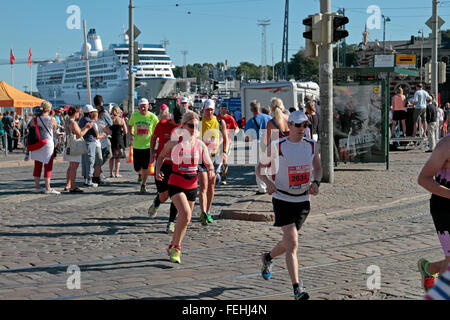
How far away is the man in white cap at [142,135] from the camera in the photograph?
1284 centimetres

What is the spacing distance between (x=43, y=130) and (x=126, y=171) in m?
5.61

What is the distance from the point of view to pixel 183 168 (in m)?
7.47

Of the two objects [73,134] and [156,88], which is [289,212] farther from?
[156,88]

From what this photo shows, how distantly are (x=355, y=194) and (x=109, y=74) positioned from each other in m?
98.2

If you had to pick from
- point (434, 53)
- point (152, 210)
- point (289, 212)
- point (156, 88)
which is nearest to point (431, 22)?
point (434, 53)

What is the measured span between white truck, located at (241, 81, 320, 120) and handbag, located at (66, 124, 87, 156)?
1706 cm

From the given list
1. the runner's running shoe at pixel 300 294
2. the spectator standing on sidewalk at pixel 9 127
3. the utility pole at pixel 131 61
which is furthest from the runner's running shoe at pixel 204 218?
the spectator standing on sidewalk at pixel 9 127

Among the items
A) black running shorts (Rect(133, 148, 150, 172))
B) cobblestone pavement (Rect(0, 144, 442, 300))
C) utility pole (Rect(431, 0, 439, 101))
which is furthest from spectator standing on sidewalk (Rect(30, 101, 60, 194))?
utility pole (Rect(431, 0, 439, 101))

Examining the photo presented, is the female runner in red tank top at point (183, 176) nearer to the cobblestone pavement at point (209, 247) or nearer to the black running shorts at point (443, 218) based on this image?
the cobblestone pavement at point (209, 247)

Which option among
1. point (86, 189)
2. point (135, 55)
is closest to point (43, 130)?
point (86, 189)

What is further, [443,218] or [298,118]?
[298,118]

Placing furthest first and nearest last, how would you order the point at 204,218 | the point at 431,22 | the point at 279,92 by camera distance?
the point at 279,92 < the point at 431,22 < the point at 204,218

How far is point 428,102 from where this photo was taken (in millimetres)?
22031

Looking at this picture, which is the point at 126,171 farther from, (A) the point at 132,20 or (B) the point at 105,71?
(B) the point at 105,71
